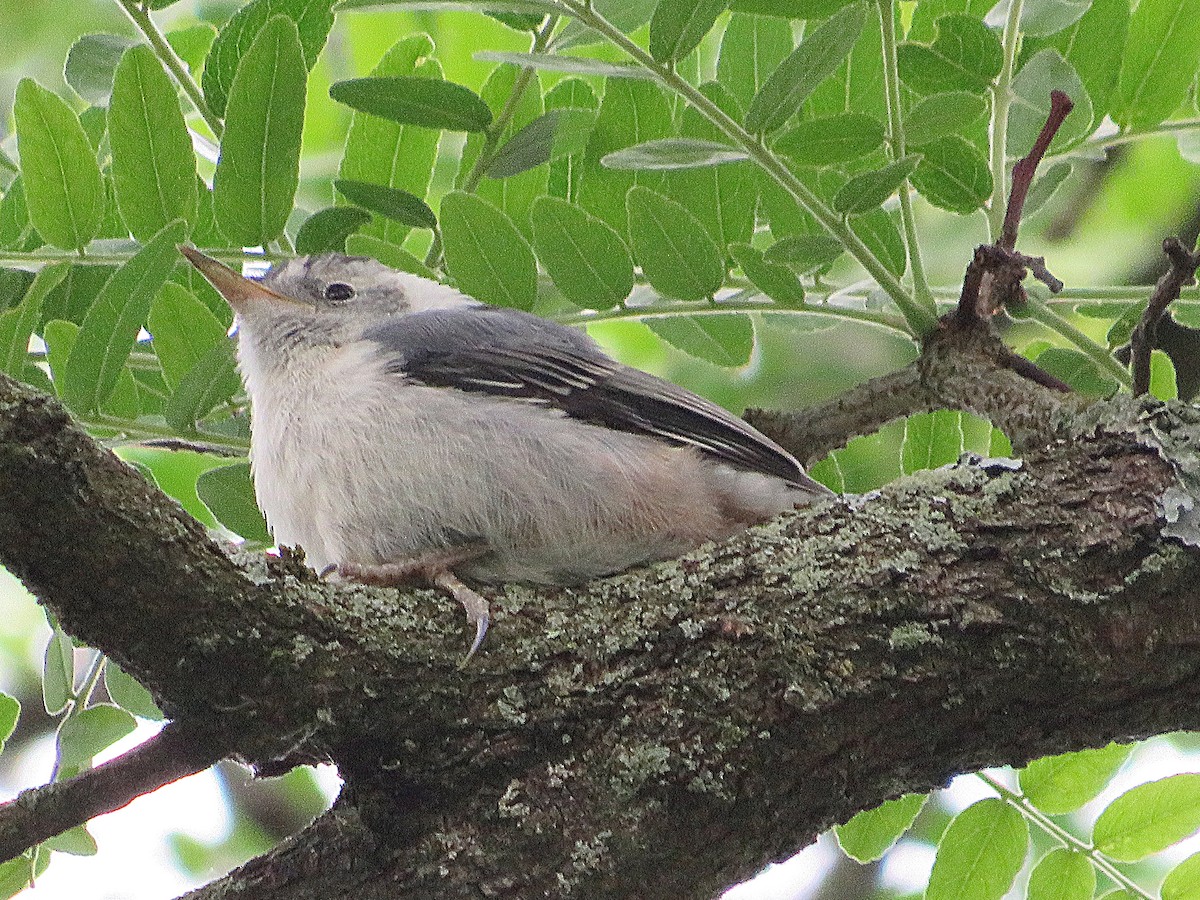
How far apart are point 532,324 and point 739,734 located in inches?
50.6

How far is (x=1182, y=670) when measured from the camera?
2.10m

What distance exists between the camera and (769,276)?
2.84 metres

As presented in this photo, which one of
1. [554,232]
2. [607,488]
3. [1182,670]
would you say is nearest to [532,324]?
[554,232]

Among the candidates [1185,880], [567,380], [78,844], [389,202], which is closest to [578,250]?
[567,380]

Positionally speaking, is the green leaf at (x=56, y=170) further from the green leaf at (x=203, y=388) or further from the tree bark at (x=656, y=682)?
the tree bark at (x=656, y=682)

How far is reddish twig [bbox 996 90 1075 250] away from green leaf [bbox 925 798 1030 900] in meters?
1.17

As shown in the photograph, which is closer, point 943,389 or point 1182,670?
point 1182,670

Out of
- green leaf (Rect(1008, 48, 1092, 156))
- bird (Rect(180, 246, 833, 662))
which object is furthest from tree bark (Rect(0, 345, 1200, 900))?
green leaf (Rect(1008, 48, 1092, 156))

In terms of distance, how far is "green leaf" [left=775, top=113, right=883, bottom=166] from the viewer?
8.70 ft

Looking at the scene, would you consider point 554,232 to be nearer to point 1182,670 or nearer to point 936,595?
point 936,595

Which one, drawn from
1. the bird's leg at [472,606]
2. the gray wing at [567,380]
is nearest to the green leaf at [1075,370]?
the gray wing at [567,380]

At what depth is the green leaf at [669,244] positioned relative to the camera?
9.15 ft

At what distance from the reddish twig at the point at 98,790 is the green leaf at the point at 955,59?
1911 millimetres

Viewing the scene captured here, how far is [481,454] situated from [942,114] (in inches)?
43.8
